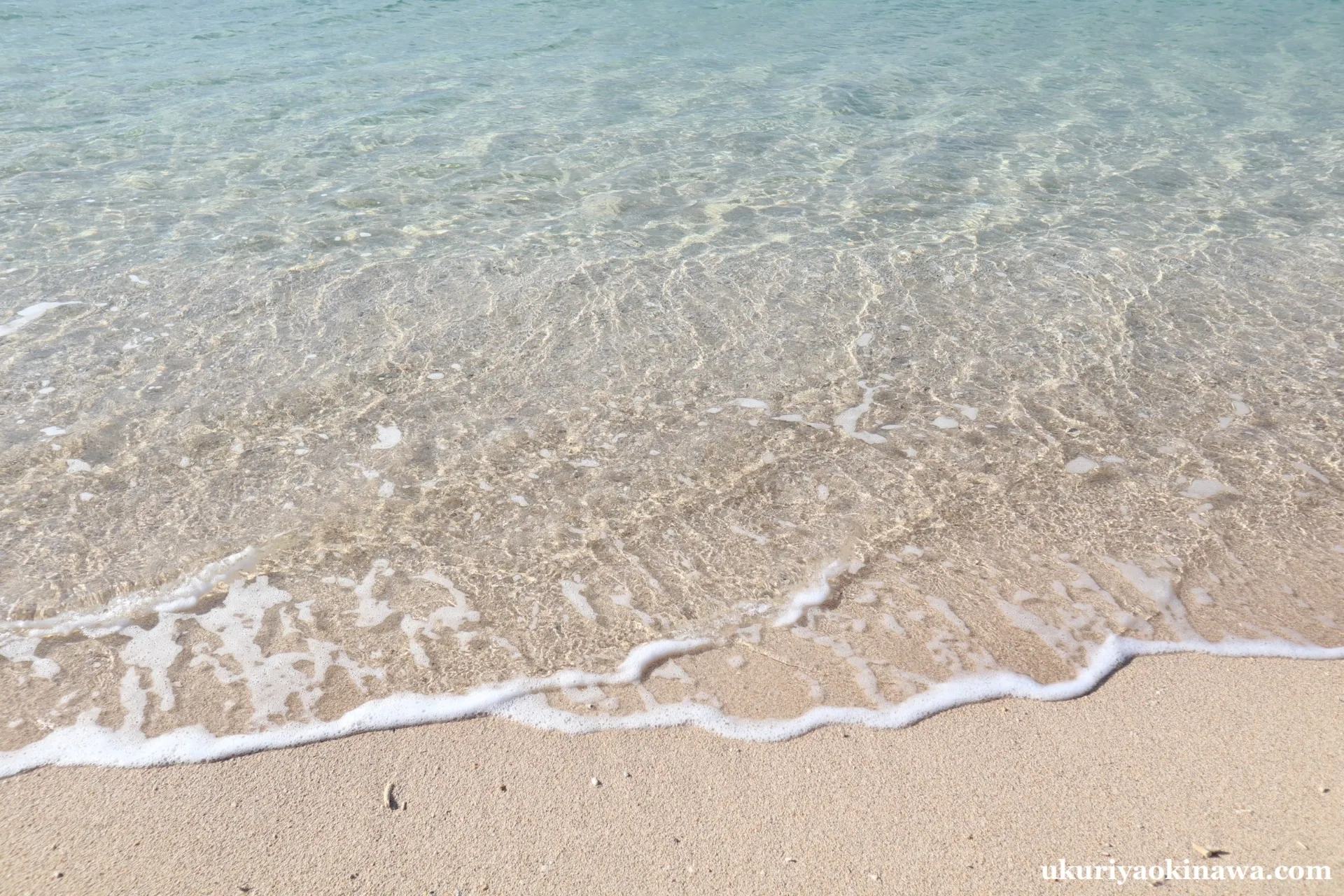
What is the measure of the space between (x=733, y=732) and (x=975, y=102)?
808 cm

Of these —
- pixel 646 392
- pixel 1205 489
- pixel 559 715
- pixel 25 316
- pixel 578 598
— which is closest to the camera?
pixel 559 715

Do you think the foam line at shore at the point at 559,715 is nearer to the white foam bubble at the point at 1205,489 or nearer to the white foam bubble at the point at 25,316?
the white foam bubble at the point at 1205,489

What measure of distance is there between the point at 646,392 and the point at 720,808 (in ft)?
7.60

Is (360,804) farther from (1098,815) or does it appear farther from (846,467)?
(846,467)

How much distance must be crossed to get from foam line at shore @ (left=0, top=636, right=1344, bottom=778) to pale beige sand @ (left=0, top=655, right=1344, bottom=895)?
5cm

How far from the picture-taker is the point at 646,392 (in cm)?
433

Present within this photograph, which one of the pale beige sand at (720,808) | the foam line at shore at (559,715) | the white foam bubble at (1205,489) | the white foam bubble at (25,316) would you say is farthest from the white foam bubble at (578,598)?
the white foam bubble at (25,316)

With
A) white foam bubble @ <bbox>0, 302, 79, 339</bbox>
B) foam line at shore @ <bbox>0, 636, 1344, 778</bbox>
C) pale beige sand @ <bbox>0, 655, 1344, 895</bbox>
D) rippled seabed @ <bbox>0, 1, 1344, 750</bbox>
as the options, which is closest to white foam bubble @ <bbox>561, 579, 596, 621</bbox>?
rippled seabed @ <bbox>0, 1, 1344, 750</bbox>

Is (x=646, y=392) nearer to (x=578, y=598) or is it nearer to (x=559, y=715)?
(x=578, y=598)

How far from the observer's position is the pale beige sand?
2143 millimetres

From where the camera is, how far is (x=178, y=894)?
82.6 inches

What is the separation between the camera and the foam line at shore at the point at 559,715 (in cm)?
246

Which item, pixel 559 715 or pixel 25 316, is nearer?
pixel 559 715

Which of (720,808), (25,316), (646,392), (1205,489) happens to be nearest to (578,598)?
(720,808)
